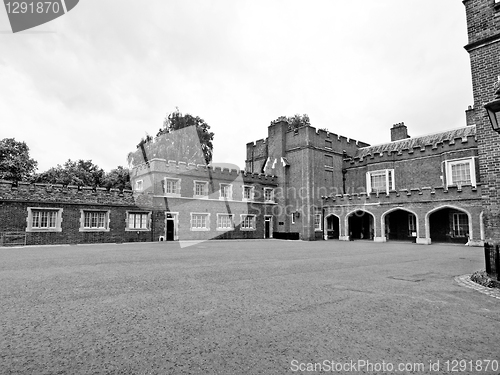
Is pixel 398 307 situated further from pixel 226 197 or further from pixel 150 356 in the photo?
pixel 226 197

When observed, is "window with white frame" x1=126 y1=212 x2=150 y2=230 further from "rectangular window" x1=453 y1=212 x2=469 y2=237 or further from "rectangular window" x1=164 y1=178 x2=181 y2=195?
"rectangular window" x1=453 y1=212 x2=469 y2=237

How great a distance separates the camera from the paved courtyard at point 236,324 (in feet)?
10.5

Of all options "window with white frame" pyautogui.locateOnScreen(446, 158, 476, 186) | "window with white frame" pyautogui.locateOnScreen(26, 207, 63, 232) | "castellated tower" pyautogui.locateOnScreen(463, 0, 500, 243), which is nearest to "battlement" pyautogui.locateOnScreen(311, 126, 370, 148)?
"window with white frame" pyautogui.locateOnScreen(446, 158, 476, 186)

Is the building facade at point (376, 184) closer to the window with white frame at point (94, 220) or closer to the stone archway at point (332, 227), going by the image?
the stone archway at point (332, 227)

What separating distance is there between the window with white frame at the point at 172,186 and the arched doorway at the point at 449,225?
19.7 metres

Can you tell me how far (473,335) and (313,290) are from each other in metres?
2.91

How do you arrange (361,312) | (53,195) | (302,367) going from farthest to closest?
1. (53,195)
2. (361,312)
3. (302,367)

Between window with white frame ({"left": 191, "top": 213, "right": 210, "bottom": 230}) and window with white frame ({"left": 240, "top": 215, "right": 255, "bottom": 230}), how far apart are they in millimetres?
3839

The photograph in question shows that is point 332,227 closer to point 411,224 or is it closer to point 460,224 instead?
point 411,224

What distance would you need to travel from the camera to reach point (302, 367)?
3068 mm

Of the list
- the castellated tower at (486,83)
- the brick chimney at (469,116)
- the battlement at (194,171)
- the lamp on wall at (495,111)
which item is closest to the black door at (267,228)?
the battlement at (194,171)

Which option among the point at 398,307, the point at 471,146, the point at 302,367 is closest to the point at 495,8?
the point at 398,307

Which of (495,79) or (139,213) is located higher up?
(495,79)

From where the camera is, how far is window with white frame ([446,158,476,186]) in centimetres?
2344
